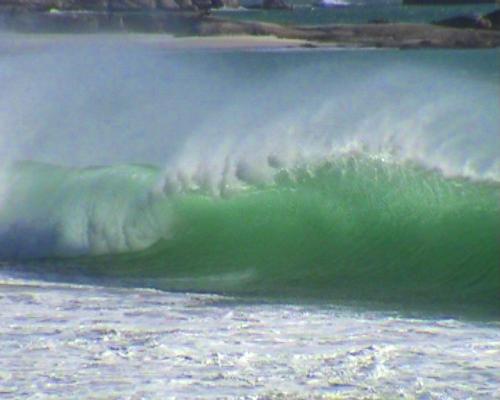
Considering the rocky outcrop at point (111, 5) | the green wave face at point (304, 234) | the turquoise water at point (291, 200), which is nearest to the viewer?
the green wave face at point (304, 234)

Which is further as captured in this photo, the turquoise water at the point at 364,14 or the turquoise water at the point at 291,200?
the turquoise water at the point at 364,14

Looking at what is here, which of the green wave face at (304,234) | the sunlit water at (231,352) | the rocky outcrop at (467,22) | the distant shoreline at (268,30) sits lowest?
the sunlit water at (231,352)

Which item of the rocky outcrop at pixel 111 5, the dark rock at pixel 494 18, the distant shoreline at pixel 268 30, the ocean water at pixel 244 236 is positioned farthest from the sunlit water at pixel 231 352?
the dark rock at pixel 494 18

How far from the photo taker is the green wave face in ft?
26.3

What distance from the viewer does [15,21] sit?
138ft

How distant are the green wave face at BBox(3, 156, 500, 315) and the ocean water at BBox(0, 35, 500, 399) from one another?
0.02 meters

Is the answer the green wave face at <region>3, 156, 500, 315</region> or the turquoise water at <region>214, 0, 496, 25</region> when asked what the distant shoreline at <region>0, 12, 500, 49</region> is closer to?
the turquoise water at <region>214, 0, 496, 25</region>

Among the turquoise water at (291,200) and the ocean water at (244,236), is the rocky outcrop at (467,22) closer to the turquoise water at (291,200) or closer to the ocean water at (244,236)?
the ocean water at (244,236)

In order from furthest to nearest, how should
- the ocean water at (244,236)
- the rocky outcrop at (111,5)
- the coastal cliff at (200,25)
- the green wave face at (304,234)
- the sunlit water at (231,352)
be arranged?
the rocky outcrop at (111,5) < the coastal cliff at (200,25) < the green wave face at (304,234) < the ocean water at (244,236) < the sunlit water at (231,352)

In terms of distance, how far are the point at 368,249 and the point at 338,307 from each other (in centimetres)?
212

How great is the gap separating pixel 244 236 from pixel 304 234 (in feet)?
1.35

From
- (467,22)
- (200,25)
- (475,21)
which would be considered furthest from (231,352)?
(475,21)

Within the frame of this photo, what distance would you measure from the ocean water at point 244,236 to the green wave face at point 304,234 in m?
0.02

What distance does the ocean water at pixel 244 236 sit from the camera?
505cm
